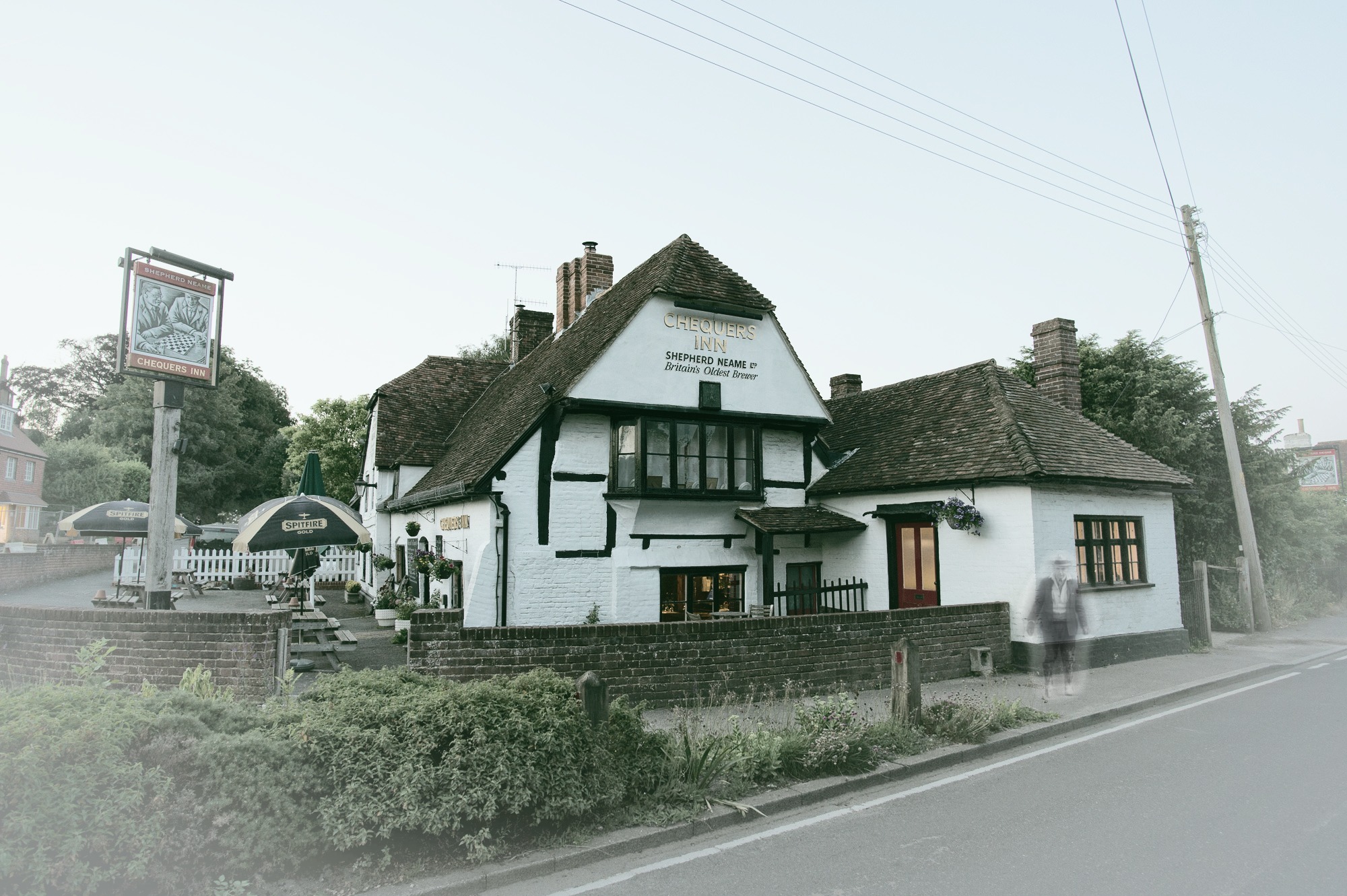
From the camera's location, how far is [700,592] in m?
16.2

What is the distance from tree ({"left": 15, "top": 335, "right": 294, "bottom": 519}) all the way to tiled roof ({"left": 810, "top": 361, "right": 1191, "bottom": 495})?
151ft

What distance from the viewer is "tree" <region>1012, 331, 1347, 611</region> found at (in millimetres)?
21281

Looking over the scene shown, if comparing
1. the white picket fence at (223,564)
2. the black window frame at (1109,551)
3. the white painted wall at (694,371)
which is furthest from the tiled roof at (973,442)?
the white picket fence at (223,564)

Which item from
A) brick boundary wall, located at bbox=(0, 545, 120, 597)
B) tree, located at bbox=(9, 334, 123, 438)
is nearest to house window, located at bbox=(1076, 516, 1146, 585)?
brick boundary wall, located at bbox=(0, 545, 120, 597)

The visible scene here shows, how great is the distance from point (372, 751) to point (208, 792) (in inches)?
37.9

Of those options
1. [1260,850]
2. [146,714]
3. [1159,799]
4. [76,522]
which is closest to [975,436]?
[1159,799]

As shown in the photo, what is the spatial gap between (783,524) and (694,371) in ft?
12.0

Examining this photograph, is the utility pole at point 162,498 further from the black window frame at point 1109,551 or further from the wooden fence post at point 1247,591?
the wooden fence post at point 1247,591

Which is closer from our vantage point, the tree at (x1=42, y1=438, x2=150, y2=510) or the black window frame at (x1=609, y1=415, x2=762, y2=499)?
the black window frame at (x1=609, y1=415, x2=762, y2=499)

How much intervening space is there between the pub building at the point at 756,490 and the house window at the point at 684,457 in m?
0.04

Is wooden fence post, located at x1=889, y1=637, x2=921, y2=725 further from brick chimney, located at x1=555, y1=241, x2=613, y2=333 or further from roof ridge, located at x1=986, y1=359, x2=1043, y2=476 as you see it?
brick chimney, located at x1=555, y1=241, x2=613, y2=333

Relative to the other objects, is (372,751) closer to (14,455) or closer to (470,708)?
(470,708)

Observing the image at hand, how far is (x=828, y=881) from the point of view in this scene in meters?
5.02

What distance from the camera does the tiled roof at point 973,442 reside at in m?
14.1
